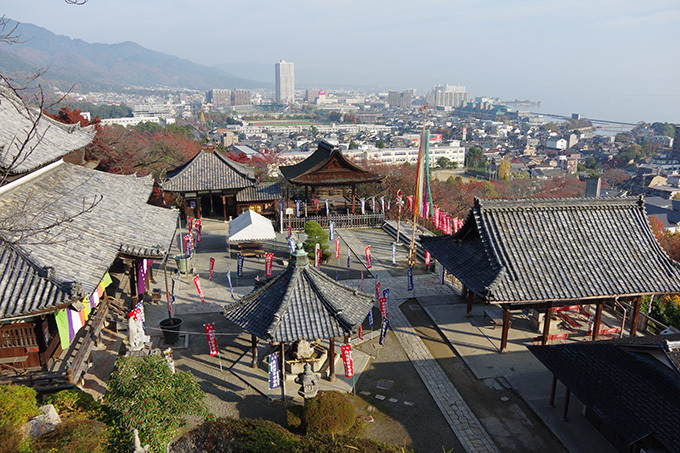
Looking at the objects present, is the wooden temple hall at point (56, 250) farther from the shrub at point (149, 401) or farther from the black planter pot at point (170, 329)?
the shrub at point (149, 401)

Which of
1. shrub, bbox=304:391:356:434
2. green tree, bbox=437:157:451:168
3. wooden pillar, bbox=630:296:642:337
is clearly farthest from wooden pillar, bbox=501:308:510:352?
green tree, bbox=437:157:451:168

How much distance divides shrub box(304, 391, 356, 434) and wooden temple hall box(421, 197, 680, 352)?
5.62 m

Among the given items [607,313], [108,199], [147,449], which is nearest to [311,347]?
[147,449]

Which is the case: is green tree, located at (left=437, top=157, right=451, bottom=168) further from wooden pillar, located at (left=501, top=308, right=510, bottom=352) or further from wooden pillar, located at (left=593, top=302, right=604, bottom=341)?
wooden pillar, located at (left=501, top=308, right=510, bottom=352)

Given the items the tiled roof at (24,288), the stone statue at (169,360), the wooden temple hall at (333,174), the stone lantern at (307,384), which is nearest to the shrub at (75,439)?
the stone statue at (169,360)

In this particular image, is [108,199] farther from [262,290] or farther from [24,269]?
Result: [262,290]

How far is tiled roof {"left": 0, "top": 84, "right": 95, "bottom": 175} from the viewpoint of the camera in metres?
15.0

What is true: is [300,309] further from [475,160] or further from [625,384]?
[475,160]

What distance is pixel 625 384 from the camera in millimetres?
11500

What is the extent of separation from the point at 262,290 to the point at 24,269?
6.50m

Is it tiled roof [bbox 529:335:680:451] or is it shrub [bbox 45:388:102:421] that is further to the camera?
shrub [bbox 45:388:102:421]

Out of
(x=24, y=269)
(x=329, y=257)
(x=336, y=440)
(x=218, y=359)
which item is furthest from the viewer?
(x=329, y=257)

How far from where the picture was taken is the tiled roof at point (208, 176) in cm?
3347

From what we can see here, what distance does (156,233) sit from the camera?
61.8 ft
